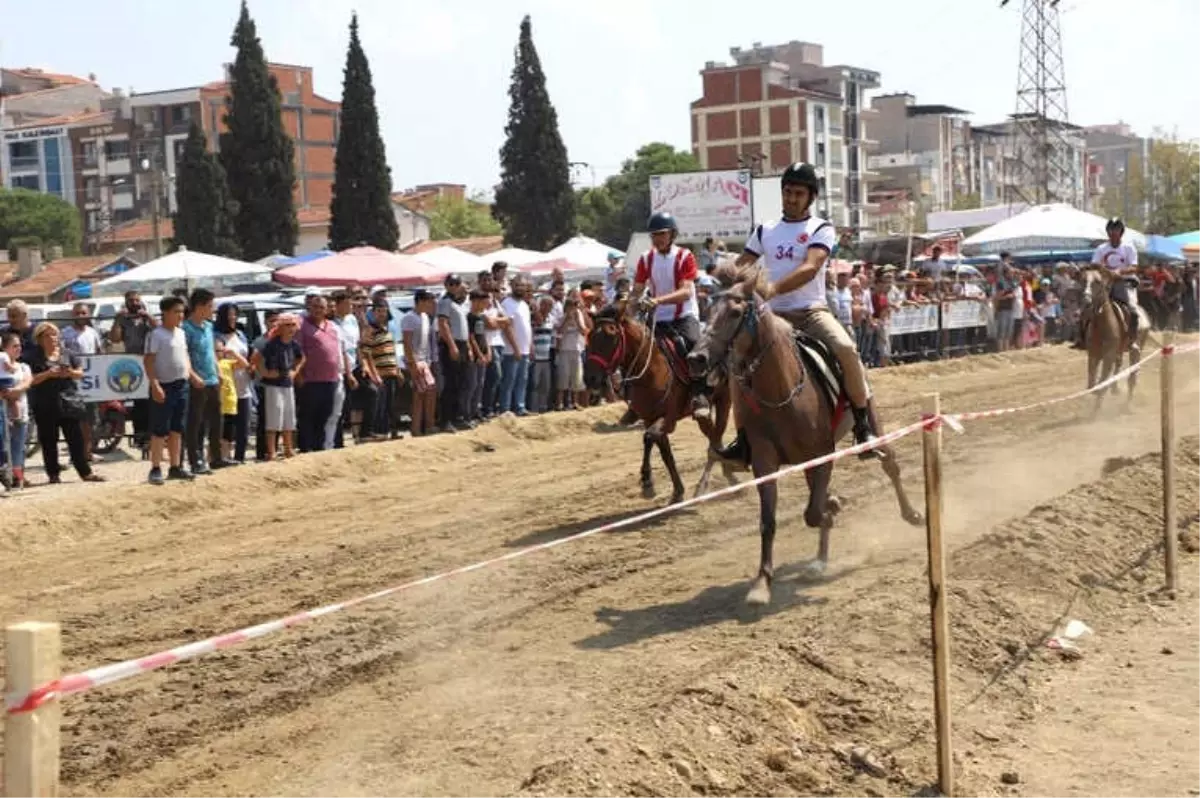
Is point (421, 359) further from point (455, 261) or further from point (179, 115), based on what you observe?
point (179, 115)

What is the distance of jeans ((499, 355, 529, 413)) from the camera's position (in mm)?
22656

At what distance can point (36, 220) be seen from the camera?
11306 centimetres

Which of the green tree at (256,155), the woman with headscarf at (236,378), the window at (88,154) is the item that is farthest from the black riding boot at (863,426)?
the window at (88,154)

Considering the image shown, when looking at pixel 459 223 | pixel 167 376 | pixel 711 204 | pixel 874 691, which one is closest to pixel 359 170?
pixel 711 204

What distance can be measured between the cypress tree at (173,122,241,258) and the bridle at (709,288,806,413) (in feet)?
202

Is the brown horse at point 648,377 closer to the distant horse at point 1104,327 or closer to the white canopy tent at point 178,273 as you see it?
the distant horse at point 1104,327

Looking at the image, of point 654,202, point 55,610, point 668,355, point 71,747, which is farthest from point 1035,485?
point 654,202

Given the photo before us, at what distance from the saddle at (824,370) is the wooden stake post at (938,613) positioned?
3196 mm

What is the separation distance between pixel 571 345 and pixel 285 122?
101278 millimetres

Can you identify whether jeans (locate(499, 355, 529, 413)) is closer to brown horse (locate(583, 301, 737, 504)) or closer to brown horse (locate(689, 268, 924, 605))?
brown horse (locate(583, 301, 737, 504))

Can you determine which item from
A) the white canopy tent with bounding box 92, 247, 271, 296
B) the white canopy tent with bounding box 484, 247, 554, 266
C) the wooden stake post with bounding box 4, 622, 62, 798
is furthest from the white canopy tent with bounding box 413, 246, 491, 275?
the wooden stake post with bounding box 4, 622, 62, 798

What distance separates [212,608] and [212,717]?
2861mm

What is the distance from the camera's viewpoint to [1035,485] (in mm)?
14742

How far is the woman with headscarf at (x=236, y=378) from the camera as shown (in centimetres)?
1873
